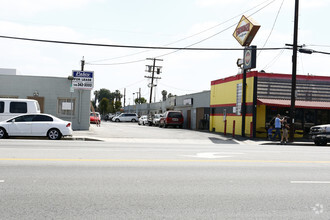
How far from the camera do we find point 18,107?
19203 mm

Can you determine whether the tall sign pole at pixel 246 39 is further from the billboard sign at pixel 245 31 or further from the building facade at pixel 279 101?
the building facade at pixel 279 101

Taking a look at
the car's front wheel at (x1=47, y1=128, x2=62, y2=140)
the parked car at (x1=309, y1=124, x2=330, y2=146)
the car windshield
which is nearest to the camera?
the car's front wheel at (x1=47, y1=128, x2=62, y2=140)

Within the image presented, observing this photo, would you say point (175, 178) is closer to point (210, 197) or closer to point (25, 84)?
point (210, 197)

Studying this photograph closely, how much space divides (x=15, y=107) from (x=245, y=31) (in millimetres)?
15513

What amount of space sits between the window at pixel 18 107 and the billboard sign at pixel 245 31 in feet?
48.6

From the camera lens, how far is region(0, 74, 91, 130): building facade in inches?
1026

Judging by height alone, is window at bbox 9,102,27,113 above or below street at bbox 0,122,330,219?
above

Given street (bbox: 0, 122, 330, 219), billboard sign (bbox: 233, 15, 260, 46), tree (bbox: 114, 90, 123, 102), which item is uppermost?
tree (bbox: 114, 90, 123, 102)

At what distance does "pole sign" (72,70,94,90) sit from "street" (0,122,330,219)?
1313 centimetres

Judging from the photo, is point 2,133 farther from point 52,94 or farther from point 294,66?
point 294,66

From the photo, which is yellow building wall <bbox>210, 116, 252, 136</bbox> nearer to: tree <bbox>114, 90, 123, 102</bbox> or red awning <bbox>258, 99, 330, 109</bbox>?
red awning <bbox>258, 99, 330, 109</bbox>

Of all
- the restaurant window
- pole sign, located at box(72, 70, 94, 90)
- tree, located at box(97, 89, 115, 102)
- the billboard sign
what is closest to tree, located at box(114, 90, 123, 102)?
tree, located at box(97, 89, 115, 102)

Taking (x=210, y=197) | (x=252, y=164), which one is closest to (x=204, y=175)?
(x=210, y=197)

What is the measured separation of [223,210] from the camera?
5.38 meters
